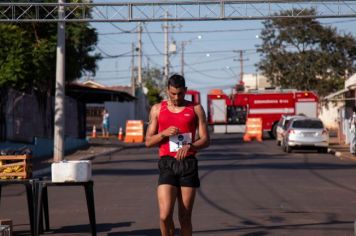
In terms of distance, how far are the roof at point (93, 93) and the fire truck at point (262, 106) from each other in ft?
26.5

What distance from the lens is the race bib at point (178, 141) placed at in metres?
8.39

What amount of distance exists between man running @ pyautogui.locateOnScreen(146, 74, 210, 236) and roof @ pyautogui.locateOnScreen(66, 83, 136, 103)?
137 feet

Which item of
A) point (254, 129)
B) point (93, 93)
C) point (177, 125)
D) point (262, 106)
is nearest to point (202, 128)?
point (177, 125)

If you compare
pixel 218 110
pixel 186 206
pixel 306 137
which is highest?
pixel 218 110

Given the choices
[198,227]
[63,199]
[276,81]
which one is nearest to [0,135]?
[63,199]

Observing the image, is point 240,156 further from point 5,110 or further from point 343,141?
point 343,141

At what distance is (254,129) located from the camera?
52.8 metres

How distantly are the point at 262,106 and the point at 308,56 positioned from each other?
15676mm

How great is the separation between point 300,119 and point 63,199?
73.0 feet

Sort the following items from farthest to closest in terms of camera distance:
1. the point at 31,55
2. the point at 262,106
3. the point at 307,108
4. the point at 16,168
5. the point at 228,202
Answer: the point at 262,106 < the point at 307,108 < the point at 31,55 < the point at 228,202 < the point at 16,168

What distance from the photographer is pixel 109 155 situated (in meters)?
36.2

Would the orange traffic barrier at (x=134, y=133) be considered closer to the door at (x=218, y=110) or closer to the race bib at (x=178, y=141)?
the door at (x=218, y=110)

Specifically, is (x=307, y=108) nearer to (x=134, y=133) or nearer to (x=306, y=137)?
(x=134, y=133)

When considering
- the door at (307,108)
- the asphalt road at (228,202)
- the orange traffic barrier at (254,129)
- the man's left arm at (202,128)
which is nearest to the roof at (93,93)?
the orange traffic barrier at (254,129)
